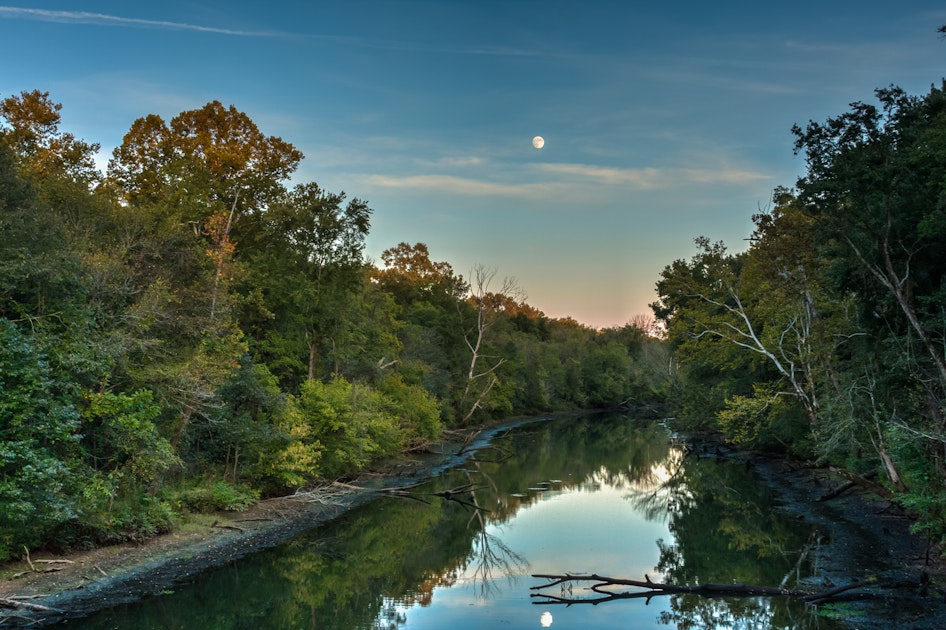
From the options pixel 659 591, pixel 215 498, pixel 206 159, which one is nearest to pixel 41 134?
pixel 206 159

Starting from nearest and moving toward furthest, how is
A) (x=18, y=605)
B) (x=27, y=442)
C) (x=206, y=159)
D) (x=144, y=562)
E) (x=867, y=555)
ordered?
(x=18, y=605), (x=27, y=442), (x=144, y=562), (x=867, y=555), (x=206, y=159)

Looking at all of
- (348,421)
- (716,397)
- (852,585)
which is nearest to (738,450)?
(716,397)

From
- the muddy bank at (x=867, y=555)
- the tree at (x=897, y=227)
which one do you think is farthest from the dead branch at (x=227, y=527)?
the tree at (x=897, y=227)

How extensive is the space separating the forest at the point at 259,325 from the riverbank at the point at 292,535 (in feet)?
2.61

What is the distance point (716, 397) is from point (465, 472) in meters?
17.7

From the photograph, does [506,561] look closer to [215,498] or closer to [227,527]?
[227,527]

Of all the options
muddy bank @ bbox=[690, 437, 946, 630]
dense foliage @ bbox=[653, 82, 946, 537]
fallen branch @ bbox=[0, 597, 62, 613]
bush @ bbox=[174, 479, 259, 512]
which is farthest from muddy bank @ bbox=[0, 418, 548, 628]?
dense foliage @ bbox=[653, 82, 946, 537]

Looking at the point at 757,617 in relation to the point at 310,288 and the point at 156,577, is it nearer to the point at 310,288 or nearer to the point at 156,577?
the point at 156,577

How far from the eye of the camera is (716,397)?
44.3 m

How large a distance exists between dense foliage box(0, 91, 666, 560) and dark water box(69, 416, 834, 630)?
3.23 metres

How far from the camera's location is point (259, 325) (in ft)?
108

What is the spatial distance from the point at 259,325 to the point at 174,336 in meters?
11.4

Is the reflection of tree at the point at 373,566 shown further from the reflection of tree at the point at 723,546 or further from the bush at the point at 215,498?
the reflection of tree at the point at 723,546

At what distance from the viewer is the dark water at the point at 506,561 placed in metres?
15.0
